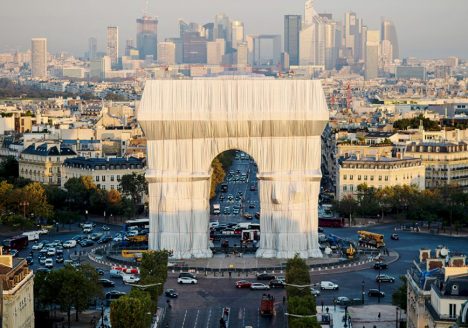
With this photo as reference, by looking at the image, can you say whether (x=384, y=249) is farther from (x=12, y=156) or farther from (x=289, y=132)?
(x=12, y=156)

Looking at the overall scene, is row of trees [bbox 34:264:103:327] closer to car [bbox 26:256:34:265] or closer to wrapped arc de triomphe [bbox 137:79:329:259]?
car [bbox 26:256:34:265]

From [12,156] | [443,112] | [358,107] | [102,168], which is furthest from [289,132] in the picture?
[358,107]

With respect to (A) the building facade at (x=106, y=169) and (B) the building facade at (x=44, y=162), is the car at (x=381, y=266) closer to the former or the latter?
(A) the building facade at (x=106, y=169)

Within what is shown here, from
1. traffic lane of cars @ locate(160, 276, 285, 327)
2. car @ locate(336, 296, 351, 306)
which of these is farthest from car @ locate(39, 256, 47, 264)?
car @ locate(336, 296, 351, 306)

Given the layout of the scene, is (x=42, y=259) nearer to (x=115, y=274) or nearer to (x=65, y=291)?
(x=115, y=274)

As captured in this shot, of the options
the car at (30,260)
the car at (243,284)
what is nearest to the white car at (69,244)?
Result: the car at (30,260)
